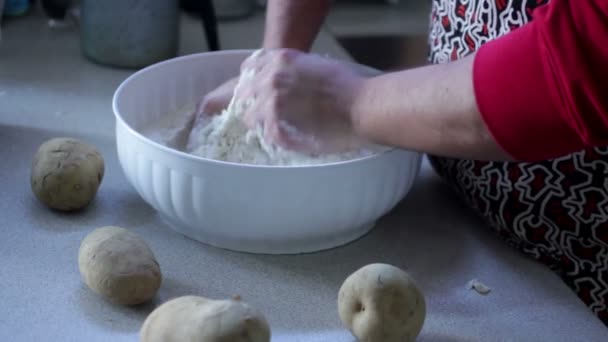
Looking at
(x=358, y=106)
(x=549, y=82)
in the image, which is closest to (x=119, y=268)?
(x=358, y=106)

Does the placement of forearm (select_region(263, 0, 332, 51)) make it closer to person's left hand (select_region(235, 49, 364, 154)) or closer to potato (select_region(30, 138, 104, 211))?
person's left hand (select_region(235, 49, 364, 154))

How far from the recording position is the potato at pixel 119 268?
63cm

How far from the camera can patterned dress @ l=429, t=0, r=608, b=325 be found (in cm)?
76

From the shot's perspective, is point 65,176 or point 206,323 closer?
point 206,323

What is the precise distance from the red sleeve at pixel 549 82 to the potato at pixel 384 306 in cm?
14

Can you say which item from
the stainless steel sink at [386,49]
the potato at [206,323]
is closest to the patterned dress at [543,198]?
the potato at [206,323]

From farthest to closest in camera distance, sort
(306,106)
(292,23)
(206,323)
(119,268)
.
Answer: (292,23), (306,106), (119,268), (206,323)

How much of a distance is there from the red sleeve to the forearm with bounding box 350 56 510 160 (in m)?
0.01

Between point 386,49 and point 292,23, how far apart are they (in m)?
0.64

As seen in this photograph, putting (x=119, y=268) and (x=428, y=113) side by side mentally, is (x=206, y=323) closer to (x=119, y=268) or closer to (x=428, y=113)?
(x=119, y=268)

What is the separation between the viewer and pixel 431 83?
25.0 inches

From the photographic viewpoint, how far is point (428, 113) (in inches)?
25.0

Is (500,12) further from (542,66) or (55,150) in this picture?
(55,150)

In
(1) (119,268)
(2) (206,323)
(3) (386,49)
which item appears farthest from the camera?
(3) (386,49)
